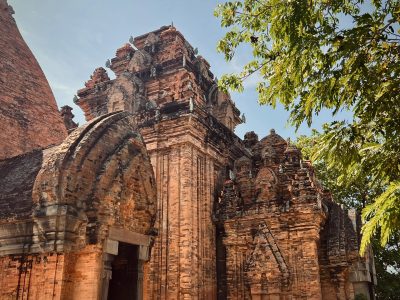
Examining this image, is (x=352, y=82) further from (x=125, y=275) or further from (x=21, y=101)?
(x=21, y=101)

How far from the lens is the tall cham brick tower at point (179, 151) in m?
12.5

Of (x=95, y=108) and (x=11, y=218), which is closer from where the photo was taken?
(x=11, y=218)

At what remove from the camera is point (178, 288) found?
12.0 m

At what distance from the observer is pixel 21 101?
1229cm

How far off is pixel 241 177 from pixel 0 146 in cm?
801

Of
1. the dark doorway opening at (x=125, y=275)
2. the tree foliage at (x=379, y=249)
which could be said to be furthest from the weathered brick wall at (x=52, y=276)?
the tree foliage at (x=379, y=249)

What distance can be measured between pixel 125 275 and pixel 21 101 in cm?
692

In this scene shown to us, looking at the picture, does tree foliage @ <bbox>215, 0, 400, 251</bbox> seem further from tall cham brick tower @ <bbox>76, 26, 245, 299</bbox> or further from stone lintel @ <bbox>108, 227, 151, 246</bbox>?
tall cham brick tower @ <bbox>76, 26, 245, 299</bbox>

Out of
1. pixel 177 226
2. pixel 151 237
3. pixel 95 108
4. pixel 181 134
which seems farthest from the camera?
pixel 95 108

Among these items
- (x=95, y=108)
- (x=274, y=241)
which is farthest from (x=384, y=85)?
(x=95, y=108)

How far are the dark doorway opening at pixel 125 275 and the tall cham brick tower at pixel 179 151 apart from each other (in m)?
3.43

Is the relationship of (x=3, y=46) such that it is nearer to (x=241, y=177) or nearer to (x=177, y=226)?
(x=177, y=226)

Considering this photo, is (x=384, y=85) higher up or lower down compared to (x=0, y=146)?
lower down

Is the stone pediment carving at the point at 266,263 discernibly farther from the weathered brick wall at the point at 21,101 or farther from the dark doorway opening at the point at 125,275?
the weathered brick wall at the point at 21,101
